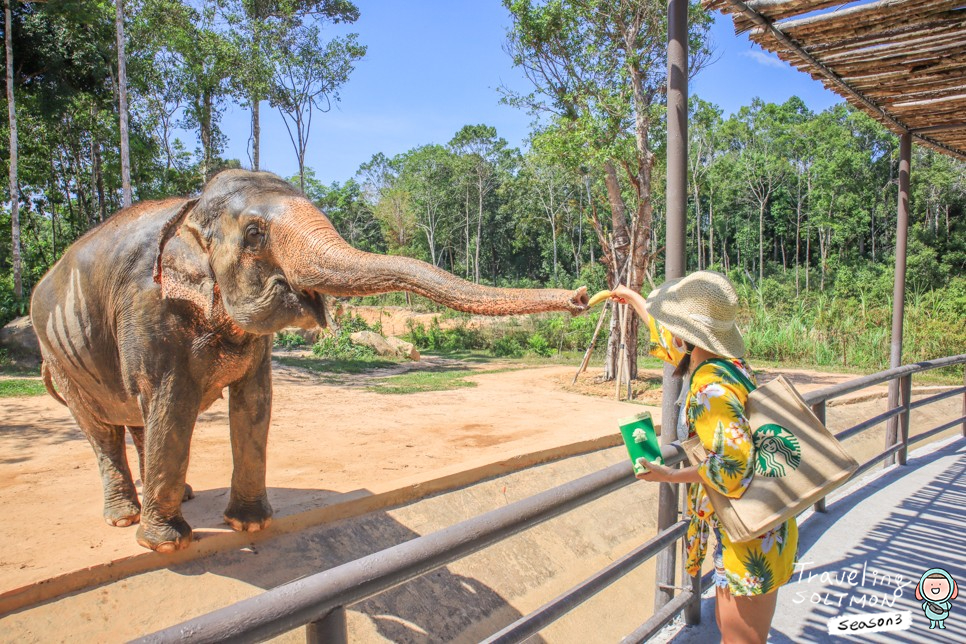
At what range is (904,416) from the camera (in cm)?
505

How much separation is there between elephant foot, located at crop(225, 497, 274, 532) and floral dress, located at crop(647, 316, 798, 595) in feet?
8.47

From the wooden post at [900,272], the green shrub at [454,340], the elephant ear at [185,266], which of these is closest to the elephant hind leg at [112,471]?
the elephant ear at [185,266]

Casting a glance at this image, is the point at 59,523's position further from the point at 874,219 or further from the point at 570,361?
the point at 874,219

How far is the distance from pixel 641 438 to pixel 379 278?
110cm

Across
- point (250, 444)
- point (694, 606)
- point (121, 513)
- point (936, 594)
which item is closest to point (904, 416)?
point (936, 594)

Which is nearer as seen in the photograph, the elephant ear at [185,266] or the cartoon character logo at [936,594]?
the cartoon character logo at [936,594]

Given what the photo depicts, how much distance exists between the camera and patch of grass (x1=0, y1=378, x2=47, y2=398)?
28.1 ft

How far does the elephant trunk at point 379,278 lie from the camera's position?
1.99 meters

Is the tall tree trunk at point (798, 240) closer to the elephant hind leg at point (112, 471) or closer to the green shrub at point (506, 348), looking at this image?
the green shrub at point (506, 348)

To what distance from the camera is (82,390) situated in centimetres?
373

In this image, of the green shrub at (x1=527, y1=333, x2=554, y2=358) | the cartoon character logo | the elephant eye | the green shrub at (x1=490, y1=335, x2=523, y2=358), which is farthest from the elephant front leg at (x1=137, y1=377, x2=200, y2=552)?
the green shrub at (x1=527, y1=333, x2=554, y2=358)

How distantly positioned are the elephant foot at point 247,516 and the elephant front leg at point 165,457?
0.38m

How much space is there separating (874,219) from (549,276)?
2013 centimetres

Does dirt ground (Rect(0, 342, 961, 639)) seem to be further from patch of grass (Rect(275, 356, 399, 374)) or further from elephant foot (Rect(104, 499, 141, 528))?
patch of grass (Rect(275, 356, 399, 374))
